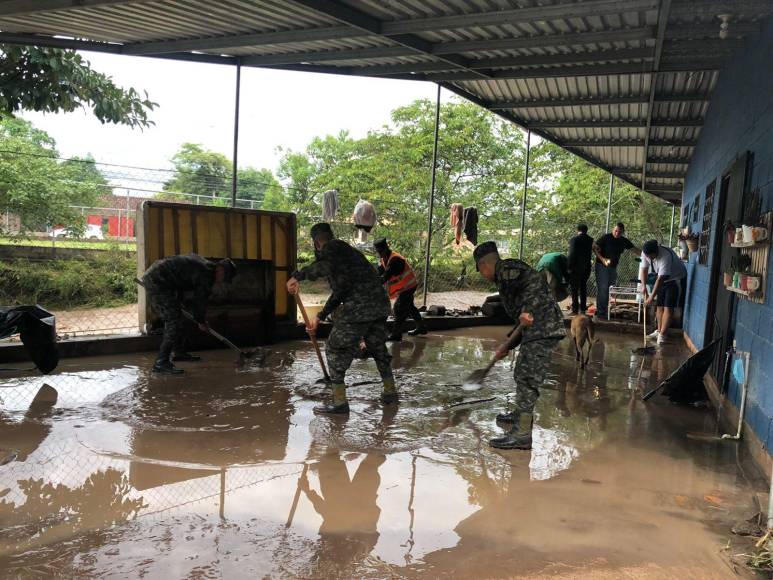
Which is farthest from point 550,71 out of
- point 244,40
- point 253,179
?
point 253,179

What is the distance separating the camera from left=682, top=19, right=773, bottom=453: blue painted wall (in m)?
4.27

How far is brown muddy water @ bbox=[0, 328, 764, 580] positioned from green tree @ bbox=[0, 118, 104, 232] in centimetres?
898

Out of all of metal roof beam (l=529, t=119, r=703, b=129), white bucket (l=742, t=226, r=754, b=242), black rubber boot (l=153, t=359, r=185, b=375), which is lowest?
black rubber boot (l=153, t=359, r=185, b=375)

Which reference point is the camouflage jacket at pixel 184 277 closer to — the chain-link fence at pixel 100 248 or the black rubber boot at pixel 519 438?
the black rubber boot at pixel 519 438

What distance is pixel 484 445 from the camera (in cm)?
454

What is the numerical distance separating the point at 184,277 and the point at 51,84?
10.9 ft

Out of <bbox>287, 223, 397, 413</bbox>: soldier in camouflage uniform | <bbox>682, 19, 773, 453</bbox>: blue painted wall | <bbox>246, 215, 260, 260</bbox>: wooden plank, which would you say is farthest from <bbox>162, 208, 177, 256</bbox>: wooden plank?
<bbox>682, 19, 773, 453</bbox>: blue painted wall

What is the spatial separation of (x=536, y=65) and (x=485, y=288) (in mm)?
10819

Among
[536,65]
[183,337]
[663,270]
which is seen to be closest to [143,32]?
[183,337]

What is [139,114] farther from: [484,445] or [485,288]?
[485,288]

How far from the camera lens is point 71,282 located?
14141 mm

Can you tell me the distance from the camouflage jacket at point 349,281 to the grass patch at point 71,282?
36.2ft

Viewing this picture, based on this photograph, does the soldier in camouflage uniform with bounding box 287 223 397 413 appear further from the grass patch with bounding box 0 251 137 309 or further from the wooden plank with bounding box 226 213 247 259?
the grass patch with bounding box 0 251 137 309

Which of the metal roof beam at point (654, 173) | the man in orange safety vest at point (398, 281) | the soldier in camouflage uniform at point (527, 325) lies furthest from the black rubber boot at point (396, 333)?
the metal roof beam at point (654, 173)
